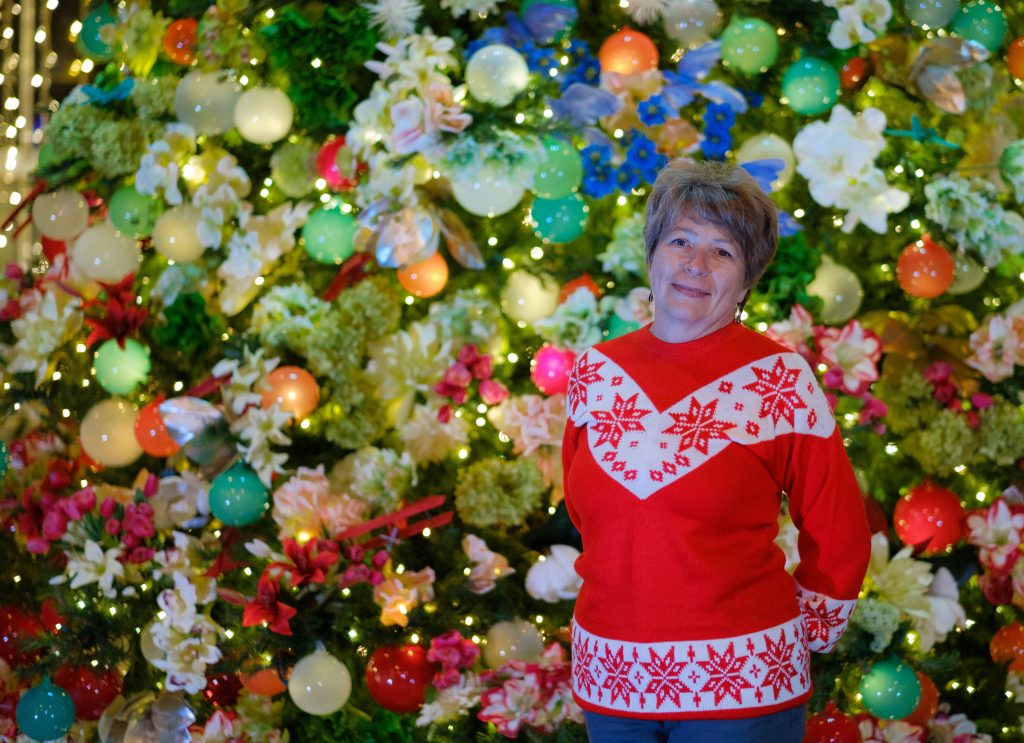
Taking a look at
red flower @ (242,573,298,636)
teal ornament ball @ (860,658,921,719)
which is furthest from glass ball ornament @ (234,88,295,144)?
teal ornament ball @ (860,658,921,719)

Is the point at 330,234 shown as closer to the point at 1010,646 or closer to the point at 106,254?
the point at 106,254

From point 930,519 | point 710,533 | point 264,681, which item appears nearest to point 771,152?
point 930,519

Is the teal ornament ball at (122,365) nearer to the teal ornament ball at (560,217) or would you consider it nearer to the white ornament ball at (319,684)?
the white ornament ball at (319,684)

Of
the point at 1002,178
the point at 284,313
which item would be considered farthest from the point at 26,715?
the point at 1002,178

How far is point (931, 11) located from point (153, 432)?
1889mm

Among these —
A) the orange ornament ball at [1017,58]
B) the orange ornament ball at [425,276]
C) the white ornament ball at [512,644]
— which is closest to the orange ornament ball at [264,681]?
the white ornament ball at [512,644]

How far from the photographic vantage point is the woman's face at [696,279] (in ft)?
5.13

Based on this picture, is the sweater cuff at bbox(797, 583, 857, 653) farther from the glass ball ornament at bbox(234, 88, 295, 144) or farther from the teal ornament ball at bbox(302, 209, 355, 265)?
the glass ball ornament at bbox(234, 88, 295, 144)

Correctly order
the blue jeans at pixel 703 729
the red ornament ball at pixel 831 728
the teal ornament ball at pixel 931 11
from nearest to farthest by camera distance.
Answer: the blue jeans at pixel 703 729, the red ornament ball at pixel 831 728, the teal ornament ball at pixel 931 11

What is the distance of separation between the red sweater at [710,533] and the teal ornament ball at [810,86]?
1.13 metres

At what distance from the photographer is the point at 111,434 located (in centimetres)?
267

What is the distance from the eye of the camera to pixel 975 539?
258 cm

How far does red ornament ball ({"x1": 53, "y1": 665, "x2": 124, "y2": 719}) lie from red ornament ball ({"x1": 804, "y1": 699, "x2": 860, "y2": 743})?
1.48m

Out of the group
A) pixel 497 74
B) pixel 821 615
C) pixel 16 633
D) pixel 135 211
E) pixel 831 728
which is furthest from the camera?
pixel 16 633
